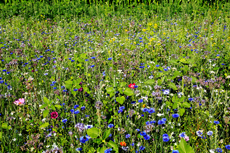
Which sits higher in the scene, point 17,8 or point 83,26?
point 17,8

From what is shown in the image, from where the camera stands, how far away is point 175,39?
471cm

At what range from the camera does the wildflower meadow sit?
1929mm

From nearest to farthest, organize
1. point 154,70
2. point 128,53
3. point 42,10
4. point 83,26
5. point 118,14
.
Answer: point 154,70 → point 128,53 → point 83,26 → point 118,14 → point 42,10

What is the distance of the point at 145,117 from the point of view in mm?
2221

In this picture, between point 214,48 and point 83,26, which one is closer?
point 214,48

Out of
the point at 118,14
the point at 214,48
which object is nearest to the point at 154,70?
the point at 214,48

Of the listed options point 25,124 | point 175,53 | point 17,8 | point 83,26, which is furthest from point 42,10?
point 25,124

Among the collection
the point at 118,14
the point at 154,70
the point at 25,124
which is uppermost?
the point at 118,14

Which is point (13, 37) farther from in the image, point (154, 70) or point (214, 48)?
point (214, 48)

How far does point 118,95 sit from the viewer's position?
2.44 metres

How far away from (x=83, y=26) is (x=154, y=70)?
415 centimetres

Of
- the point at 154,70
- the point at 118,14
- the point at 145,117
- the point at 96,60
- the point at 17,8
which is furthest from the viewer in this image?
the point at 17,8

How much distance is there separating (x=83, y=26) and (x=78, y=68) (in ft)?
11.8

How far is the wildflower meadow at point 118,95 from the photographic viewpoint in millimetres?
1929
